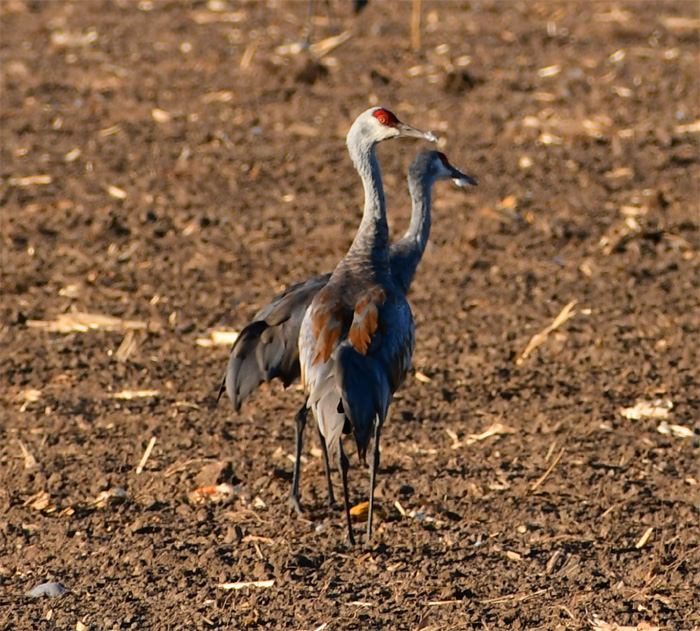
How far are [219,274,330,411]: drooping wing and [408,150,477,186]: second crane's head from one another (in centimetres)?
157

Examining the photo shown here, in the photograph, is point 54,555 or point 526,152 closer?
point 54,555

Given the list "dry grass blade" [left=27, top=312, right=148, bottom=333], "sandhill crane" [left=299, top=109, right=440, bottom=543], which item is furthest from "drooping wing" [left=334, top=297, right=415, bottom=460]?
"dry grass blade" [left=27, top=312, right=148, bottom=333]

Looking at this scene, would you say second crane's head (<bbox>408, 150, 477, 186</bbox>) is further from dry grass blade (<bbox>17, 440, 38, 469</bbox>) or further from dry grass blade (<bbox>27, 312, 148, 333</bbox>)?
dry grass blade (<bbox>17, 440, 38, 469</bbox>)

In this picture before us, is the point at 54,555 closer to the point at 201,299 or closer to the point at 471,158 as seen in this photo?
the point at 201,299

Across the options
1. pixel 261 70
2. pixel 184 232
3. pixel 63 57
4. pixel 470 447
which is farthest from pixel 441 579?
pixel 63 57

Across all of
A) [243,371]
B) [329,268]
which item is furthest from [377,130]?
[329,268]

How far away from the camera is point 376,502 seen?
5.80 metres

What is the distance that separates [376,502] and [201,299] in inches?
115

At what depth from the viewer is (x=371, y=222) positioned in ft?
20.2

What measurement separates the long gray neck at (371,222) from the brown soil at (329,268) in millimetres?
1029

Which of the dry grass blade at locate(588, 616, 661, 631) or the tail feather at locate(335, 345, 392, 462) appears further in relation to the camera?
the tail feather at locate(335, 345, 392, 462)

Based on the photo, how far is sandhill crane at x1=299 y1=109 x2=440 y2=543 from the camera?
5191mm

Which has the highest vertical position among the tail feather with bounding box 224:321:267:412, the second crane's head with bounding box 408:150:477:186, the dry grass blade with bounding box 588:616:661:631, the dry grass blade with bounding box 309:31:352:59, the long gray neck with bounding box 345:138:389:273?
the long gray neck with bounding box 345:138:389:273

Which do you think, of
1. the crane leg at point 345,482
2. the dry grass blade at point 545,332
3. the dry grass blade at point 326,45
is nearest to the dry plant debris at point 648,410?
the dry grass blade at point 545,332
